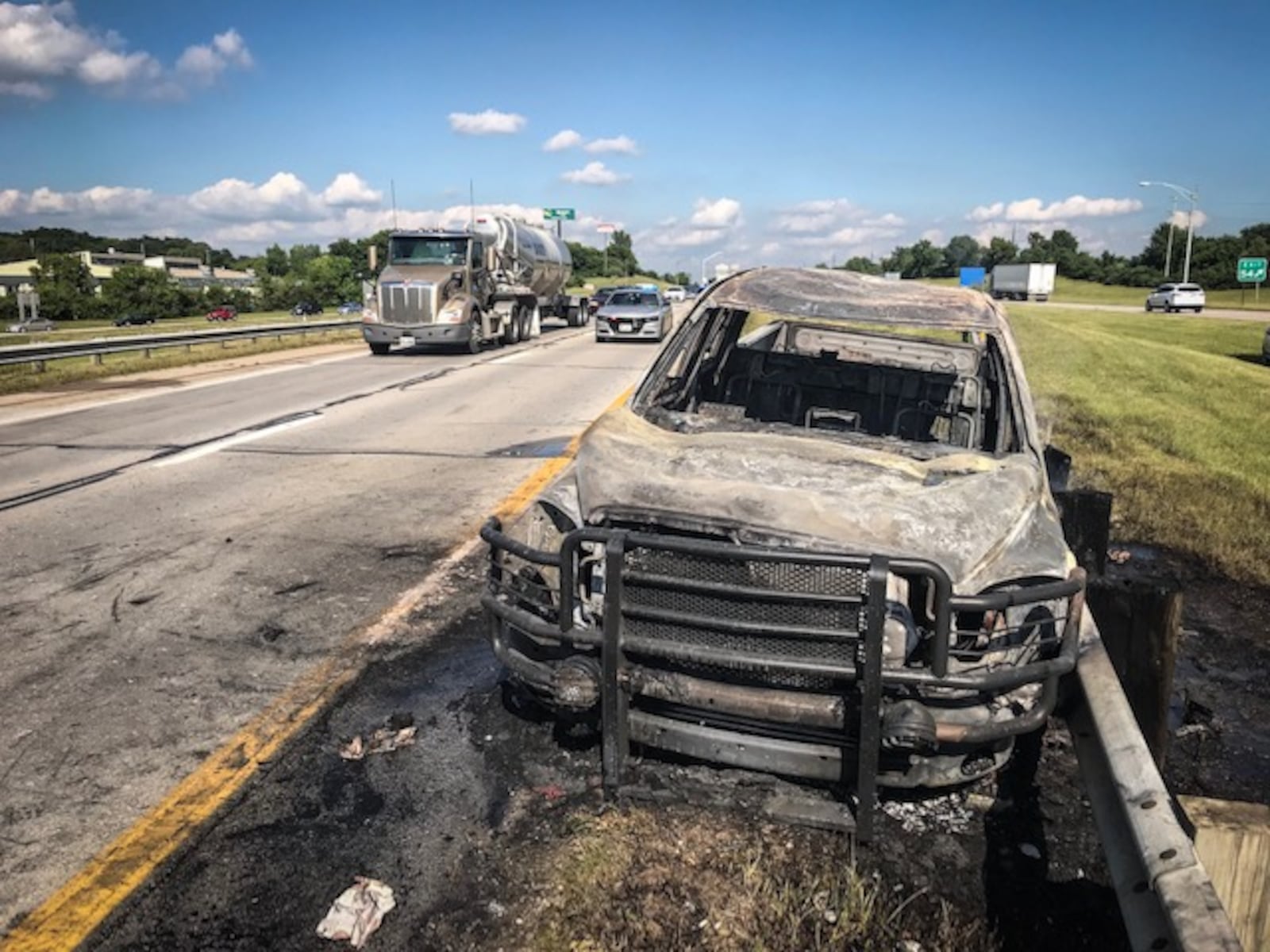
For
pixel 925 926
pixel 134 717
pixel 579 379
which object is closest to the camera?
pixel 925 926

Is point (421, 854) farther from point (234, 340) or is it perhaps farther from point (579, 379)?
point (234, 340)

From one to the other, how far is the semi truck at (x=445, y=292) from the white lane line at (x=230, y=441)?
32.7ft

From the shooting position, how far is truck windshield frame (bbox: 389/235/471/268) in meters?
23.4

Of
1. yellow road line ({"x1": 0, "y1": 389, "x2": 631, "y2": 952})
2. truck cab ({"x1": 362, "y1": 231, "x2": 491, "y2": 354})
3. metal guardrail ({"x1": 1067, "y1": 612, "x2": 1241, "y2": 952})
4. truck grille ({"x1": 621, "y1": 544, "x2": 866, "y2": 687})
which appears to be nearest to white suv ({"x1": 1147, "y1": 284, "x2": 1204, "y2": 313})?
truck cab ({"x1": 362, "y1": 231, "x2": 491, "y2": 354})

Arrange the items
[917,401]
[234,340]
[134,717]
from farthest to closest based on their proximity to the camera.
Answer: [234,340] → [917,401] → [134,717]

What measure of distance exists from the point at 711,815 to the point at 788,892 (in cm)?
52

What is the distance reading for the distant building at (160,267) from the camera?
12962 cm

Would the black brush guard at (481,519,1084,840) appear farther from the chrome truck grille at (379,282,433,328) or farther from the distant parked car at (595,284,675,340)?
the distant parked car at (595,284,675,340)

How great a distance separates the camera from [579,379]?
17531 mm

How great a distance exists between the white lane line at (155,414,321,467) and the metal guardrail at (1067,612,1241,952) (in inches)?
342

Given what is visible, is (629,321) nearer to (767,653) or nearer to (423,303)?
(423,303)

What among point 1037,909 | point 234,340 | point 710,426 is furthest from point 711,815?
point 234,340

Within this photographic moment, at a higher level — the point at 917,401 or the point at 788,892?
the point at 917,401

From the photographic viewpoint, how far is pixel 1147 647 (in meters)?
3.62
